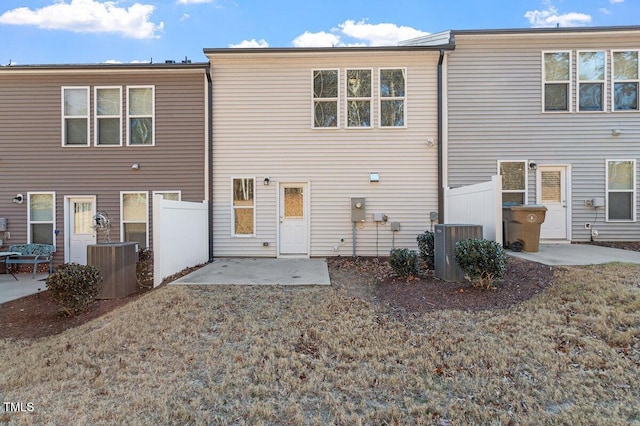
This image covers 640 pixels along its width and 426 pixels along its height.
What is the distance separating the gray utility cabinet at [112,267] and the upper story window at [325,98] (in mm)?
5161

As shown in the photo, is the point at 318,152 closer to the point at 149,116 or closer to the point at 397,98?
the point at 397,98

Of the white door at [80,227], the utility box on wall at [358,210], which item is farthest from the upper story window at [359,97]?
the white door at [80,227]

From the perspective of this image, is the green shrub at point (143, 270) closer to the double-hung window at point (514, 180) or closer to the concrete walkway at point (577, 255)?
the concrete walkway at point (577, 255)

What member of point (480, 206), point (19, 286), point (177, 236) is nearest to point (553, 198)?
point (480, 206)

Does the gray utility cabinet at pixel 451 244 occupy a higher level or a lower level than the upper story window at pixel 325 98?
lower

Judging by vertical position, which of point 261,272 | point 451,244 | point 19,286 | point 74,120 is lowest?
point 19,286

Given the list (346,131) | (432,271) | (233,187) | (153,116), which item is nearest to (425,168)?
(346,131)

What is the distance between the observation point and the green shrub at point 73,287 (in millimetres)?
4727

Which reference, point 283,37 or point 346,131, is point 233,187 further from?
point 283,37

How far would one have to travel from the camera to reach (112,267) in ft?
18.4

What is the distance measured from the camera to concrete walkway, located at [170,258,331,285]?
5809mm

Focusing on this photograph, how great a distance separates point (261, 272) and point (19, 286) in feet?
16.1

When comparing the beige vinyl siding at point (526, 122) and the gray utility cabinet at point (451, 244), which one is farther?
the beige vinyl siding at point (526, 122)

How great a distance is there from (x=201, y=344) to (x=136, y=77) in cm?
760
